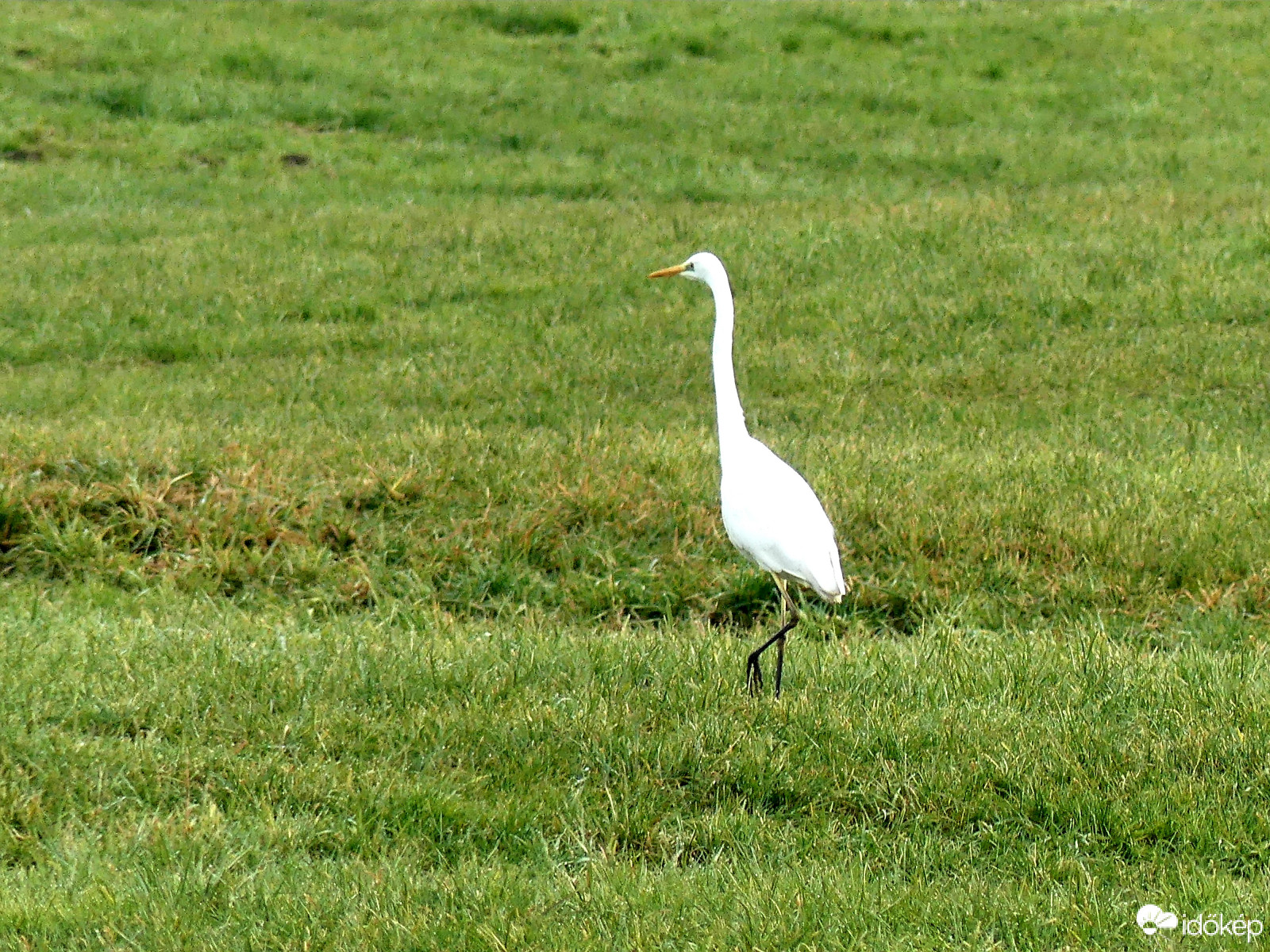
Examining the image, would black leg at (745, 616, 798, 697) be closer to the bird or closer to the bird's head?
the bird

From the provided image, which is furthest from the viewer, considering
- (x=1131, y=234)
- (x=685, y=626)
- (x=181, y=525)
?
(x=1131, y=234)

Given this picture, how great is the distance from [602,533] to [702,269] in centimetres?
177

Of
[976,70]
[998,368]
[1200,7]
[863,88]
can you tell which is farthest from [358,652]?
[1200,7]

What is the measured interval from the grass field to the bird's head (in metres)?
1.57

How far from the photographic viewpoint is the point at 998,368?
10.0 metres

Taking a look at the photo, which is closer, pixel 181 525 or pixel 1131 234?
pixel 181 525

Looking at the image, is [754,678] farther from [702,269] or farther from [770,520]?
[702,269]

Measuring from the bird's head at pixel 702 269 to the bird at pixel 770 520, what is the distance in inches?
10.9

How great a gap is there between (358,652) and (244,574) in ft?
5.64

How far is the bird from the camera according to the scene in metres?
5.30

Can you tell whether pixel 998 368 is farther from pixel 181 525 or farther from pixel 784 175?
pixel 784 175

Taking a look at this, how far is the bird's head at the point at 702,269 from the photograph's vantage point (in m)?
5.97

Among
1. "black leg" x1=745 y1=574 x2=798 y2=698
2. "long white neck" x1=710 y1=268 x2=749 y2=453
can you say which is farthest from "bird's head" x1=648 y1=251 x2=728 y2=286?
"black leg" x1=745 y1=574 x2=798 y2=698

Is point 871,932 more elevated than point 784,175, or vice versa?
point 784,175
